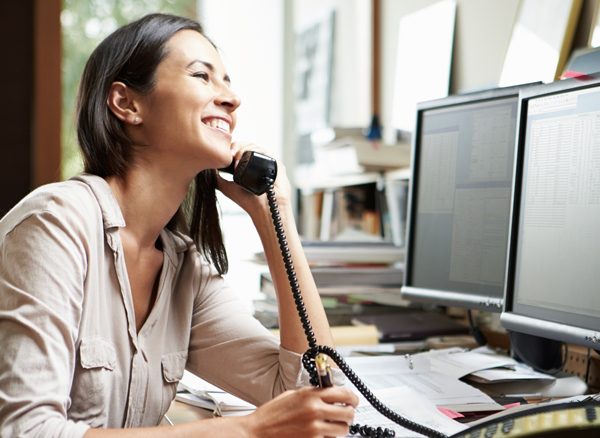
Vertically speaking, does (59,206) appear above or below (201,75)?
below

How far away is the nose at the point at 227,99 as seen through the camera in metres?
1.23

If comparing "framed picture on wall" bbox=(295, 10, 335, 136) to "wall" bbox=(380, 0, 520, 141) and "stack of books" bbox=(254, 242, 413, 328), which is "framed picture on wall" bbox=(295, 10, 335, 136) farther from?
"stack of books" bbox=(254, 242, 413, 328)

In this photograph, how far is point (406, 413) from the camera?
1043 mm

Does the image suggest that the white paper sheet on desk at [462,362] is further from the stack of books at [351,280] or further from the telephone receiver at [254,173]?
the telephone receiver at [254,173]

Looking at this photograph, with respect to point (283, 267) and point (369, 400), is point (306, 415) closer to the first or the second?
point (369, 400)

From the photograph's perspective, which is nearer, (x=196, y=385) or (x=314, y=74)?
(x=196, y=385)

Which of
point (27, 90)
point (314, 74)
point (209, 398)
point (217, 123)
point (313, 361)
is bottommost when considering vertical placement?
point (209, 398)

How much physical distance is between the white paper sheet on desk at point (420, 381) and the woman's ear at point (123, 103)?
60 cm

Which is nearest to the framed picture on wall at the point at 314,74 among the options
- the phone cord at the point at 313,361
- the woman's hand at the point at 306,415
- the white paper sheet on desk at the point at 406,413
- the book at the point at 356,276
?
the book at the point at 356,276

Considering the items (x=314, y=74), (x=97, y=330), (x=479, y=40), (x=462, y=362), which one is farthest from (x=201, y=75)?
(x=314, y=74)

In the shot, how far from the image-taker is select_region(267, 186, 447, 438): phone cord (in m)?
0.95

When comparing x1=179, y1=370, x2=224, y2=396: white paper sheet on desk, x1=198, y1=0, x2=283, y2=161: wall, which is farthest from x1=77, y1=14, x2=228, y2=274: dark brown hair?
x1=198, y1=0, x2=283, y2=161: wall

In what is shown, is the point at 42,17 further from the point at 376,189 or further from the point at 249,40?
the point at 376,189

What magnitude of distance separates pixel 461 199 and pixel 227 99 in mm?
523
